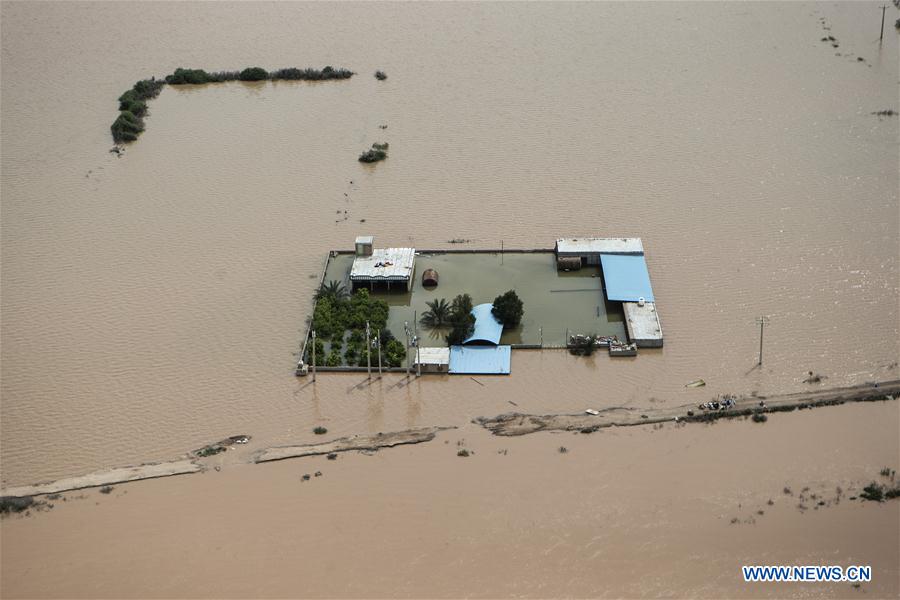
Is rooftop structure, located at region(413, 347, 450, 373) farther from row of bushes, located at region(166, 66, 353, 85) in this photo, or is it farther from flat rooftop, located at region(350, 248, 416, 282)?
row of bushes, located at region(166, 66, 353, 85)

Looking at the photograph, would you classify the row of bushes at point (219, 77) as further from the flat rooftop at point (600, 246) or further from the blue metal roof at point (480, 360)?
the blue metal roof at point (480, 360)

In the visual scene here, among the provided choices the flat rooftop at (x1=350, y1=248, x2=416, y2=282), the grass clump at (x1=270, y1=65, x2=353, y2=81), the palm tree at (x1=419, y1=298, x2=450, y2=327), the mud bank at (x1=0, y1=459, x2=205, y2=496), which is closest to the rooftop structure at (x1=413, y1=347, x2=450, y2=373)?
the palm tree at (x1=419, y1=298, x2=450, y2=327)

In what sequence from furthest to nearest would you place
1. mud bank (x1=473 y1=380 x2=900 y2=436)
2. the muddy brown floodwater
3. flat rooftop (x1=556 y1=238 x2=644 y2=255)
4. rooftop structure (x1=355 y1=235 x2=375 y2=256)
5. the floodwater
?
flat rooftop (x1=556 y1=238 x2=644 y2=255) < rooftop structure (x1=355 y1=235 x2=375 y2=256) < mud bank (x1=473 y1=380 x2=900 y2=436) < the muddy brown floodwater < the floodwater

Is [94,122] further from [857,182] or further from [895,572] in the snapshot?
[895,572]

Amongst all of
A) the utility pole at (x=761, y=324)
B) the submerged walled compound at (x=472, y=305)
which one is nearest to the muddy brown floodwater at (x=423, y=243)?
the utility pole at (x=761, y=324)

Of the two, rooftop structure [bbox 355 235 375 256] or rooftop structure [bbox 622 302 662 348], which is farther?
rooftop structure [bbox 355 235 375 256]

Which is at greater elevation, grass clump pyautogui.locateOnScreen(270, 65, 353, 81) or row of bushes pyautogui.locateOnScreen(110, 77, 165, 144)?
grass clump pyautogui.locateOnScreen(270, 65, 353, 81)
